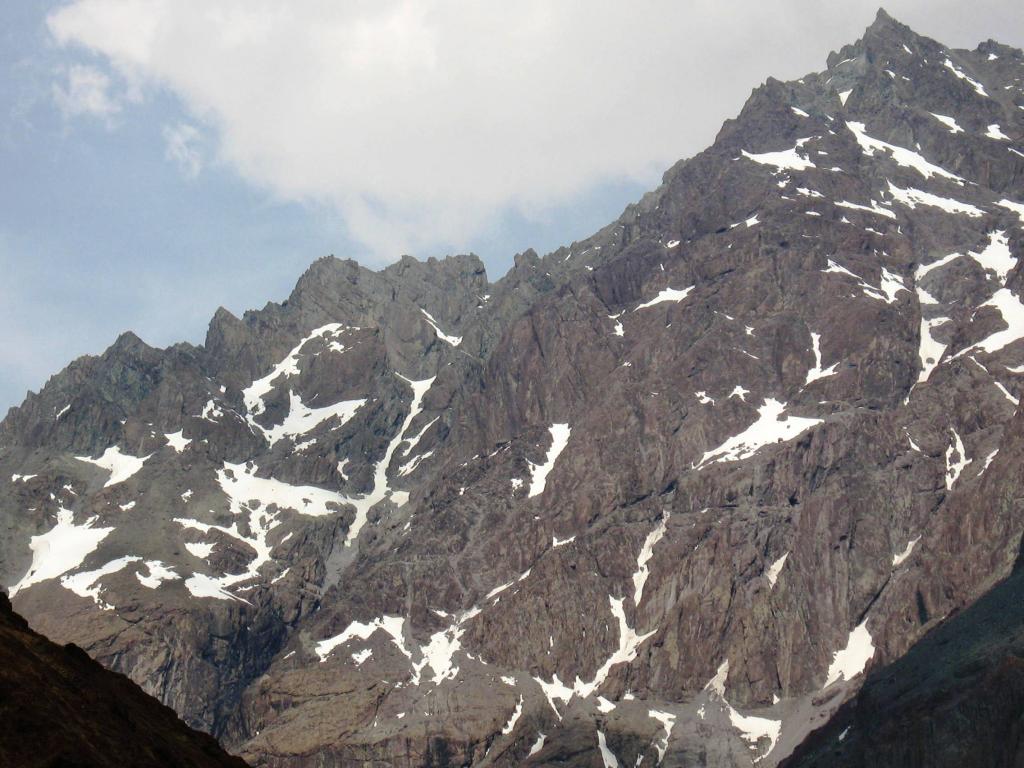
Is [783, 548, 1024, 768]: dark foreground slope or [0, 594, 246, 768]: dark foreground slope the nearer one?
[0, 594, 246, 768]: dark foreground slope

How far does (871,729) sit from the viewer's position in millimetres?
177250

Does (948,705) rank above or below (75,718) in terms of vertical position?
below

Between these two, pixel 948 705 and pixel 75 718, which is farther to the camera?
pixel 948 705

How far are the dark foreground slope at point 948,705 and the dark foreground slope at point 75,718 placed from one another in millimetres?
109125

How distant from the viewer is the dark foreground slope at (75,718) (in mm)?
58250

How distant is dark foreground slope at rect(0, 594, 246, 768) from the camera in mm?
58250

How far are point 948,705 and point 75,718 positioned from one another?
12946 centimetres

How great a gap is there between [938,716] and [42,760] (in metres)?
133

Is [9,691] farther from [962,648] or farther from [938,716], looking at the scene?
[962,648]

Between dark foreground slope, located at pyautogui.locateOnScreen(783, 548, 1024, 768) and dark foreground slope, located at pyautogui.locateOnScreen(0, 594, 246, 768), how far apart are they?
358ft

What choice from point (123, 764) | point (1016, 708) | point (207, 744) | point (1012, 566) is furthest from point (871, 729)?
point (123, 764)

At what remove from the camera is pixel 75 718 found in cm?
6328

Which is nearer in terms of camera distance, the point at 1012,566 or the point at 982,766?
the point at 982,766

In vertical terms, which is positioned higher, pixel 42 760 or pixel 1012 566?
pixel 1012 566
